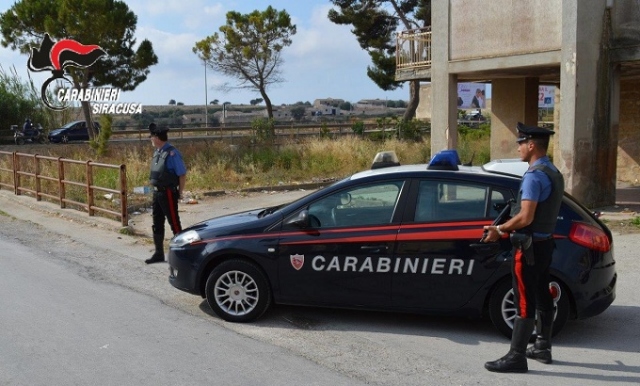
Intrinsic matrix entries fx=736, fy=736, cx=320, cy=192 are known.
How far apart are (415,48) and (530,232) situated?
1539 cm

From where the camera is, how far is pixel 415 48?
65.9ft

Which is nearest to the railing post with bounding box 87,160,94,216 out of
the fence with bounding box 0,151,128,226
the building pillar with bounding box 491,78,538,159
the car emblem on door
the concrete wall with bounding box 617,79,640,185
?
the fence with bounding box 0,151,128,226

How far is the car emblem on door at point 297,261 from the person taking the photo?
6.67 meters

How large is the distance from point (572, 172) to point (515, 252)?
949 centimetres

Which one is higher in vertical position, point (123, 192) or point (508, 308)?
point (123, 192)

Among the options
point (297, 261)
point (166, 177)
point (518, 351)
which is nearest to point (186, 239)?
point (297, 261)

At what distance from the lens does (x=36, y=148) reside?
32.5 m

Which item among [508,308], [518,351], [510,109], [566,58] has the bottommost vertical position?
[518,351]

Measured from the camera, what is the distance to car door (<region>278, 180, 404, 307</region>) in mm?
6500

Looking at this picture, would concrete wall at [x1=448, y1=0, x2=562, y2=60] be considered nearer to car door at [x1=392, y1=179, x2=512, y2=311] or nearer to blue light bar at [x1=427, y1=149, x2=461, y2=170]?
blue light bar at [x1=427, y1=149, x2=461, y2=170]

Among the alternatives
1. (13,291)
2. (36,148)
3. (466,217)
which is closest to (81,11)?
(36,148)

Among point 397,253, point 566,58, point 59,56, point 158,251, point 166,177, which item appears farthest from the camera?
point 59,56

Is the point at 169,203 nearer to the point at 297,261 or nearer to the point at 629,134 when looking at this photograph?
the point at 297,261

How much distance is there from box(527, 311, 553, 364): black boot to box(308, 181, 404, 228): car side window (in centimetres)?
161
